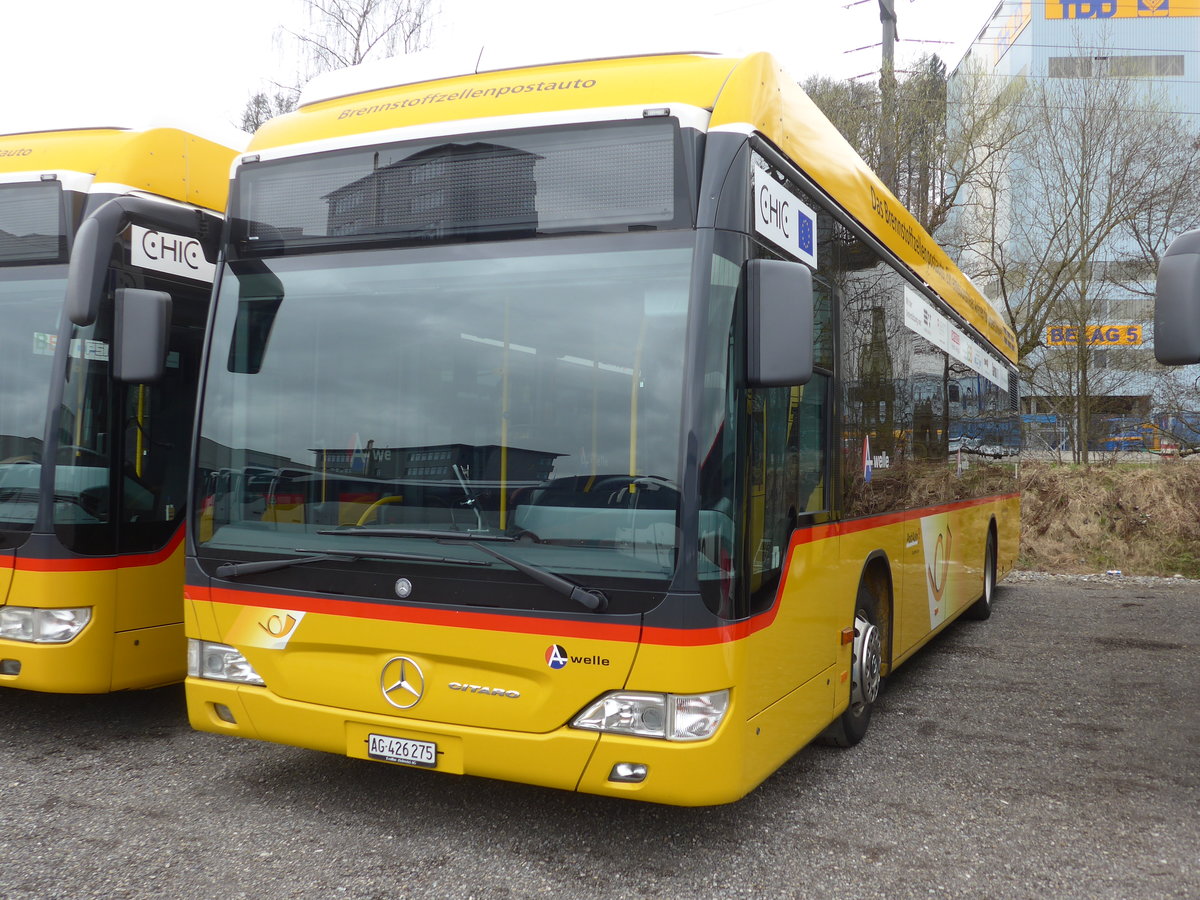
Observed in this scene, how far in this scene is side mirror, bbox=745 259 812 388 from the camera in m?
3.64

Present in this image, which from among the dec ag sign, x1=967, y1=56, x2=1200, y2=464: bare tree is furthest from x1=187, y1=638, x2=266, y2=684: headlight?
the dec ag sign

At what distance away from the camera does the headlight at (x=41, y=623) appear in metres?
5.13

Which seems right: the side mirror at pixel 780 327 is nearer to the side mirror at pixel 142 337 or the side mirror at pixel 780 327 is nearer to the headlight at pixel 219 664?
the headlight at pixel 219 664

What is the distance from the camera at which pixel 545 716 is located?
3.77 m

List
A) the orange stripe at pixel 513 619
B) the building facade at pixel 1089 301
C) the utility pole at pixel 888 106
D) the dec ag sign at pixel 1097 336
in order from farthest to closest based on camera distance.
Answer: the utility pole at pixel 888 106 → the dec ag sign at pixel 1097 336 → the building facade at pixel 1089 301 → the orange stripe at pixel 513 619

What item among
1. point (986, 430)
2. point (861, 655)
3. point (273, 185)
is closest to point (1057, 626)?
point (986, 430)

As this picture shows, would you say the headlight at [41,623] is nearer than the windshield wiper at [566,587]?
→ No

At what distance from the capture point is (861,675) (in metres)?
5.48

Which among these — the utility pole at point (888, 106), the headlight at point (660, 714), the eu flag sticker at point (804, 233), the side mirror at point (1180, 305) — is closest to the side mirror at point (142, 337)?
the headlight at point (660, 714)

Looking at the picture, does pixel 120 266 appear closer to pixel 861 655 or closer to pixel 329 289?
pixel 329 289

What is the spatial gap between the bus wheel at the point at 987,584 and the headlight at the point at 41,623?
7886 millimetres

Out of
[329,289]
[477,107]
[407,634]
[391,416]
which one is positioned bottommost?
[407,634]

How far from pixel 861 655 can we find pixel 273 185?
371 cm

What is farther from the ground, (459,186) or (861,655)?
(459,186)
